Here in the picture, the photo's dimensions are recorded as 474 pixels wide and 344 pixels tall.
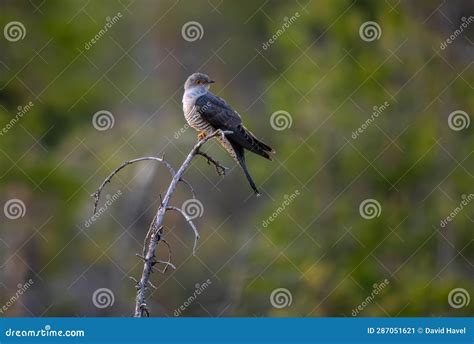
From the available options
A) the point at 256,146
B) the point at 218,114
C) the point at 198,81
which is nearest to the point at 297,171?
the point at 198,81

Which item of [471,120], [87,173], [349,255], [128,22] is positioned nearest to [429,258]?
[349,255]

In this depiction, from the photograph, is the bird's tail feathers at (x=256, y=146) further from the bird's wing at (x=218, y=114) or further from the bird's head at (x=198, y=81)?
the bird's head at (x=198, y=81)

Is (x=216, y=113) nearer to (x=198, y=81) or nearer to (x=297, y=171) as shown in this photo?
(x=198, y=81)

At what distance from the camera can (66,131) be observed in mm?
14742

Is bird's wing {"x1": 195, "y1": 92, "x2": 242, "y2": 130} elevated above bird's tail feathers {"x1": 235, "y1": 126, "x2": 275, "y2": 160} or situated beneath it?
situated beneath

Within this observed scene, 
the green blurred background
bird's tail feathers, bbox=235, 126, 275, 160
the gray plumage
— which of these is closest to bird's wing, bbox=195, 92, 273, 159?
the gray plumage

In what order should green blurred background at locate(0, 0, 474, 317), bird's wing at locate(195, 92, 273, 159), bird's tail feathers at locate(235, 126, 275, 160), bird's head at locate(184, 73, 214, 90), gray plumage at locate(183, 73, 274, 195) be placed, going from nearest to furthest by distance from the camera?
bird's tail feathers at locate(235, 126, 275, 160), gray plumage at locate(183, 73, 274, 195), bird's wing at locate(195, 92, 273, 159), bird's head at locate(184, 73, 214, 90), green blurred background at locate(0, 0, 474, 317)

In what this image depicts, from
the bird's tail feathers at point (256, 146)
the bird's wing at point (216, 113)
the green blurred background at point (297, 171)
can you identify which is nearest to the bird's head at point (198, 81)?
the bird's wing at point (216, 113)

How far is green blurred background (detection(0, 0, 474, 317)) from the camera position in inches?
560

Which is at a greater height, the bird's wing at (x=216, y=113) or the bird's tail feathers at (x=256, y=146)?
the bird's tail feathers at (x=256, y=146)

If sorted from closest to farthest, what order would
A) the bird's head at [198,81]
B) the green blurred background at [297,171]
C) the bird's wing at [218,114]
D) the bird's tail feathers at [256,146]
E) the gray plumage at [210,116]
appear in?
the bird's tail feathers at [256,146] < the gray plumage at [210,116] < the bird's wing at [218,114] < the bird's head at [198,81] < the green blurred background at [297,171]

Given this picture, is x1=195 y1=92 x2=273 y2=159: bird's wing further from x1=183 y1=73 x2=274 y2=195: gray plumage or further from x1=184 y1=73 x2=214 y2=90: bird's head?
x1=184 y1=73 x2=214 y2=90: bird's head

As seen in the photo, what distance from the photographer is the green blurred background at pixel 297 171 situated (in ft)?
46.7

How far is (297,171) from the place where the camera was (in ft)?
49.0
